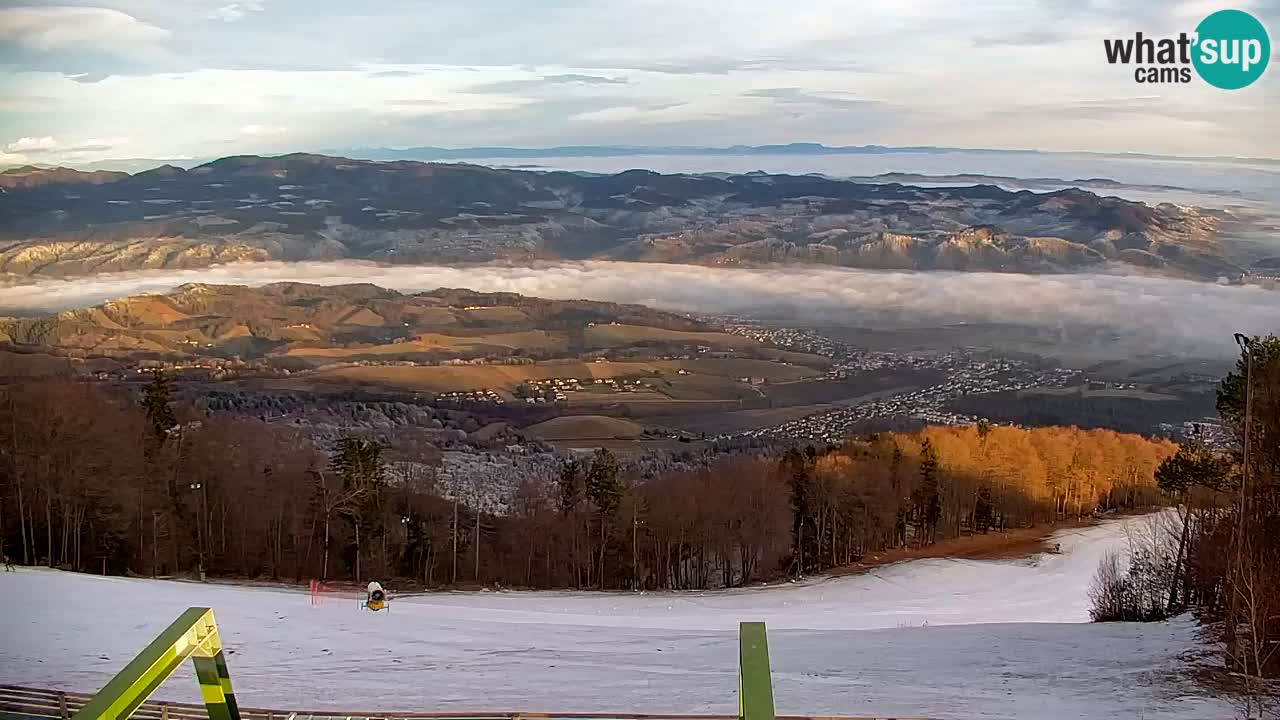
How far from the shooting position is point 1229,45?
1116 centimetres

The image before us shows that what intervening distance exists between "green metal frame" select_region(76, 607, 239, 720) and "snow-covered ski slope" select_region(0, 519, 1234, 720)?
3.72 m

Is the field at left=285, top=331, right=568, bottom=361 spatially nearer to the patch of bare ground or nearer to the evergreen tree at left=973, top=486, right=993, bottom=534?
the evergreen tree at left=973, top=486, right=993, bottom=534

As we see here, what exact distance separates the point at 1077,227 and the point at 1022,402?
14.4 feet

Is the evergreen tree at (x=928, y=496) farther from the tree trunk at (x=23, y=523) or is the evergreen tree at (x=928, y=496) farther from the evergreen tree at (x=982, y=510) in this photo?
the tree trunk at (x=23, y=523)

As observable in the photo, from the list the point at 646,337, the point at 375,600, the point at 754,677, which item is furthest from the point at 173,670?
the point at 646,337

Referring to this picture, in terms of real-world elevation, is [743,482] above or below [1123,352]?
below

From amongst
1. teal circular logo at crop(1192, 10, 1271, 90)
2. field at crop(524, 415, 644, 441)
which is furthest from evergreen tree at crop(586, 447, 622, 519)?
teal circular logo at crop(1192, 10, 1271, 90)

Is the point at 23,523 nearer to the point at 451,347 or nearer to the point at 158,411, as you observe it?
the point at 158,411

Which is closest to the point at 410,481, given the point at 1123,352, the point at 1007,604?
the point at 1007,604

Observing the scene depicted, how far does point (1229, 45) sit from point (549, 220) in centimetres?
1873

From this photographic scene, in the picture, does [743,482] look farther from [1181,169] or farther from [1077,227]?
[1077,227]

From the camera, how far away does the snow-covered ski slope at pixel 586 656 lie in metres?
6.29

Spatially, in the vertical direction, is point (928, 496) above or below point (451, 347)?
below

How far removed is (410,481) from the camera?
16.1 meters
